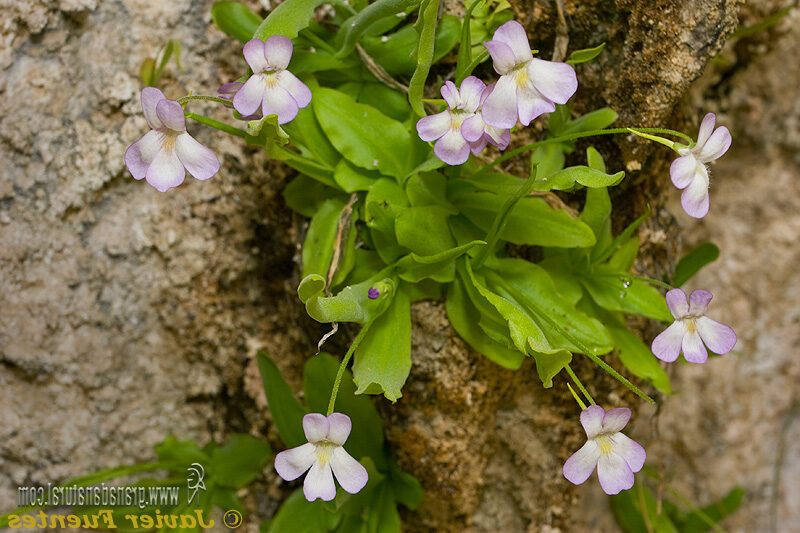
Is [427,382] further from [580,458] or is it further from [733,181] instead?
[733,181]

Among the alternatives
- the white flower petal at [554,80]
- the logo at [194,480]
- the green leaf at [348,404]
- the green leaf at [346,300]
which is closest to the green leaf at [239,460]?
the logo at [194,480]

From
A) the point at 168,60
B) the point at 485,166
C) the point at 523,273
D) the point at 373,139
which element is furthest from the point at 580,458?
the point at 168,60

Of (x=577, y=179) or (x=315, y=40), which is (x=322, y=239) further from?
(x=577, y=179)

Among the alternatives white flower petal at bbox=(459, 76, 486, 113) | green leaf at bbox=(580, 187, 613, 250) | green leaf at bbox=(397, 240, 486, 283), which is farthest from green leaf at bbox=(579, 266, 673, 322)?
white flower petal at bbox=(459, 76, 486, 113)

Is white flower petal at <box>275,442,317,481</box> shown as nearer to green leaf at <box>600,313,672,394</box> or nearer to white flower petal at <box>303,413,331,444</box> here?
white flower petal at <box>303,413,331,444</box>

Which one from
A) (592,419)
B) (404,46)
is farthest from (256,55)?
(592,419)

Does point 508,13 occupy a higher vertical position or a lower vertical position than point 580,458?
higher
